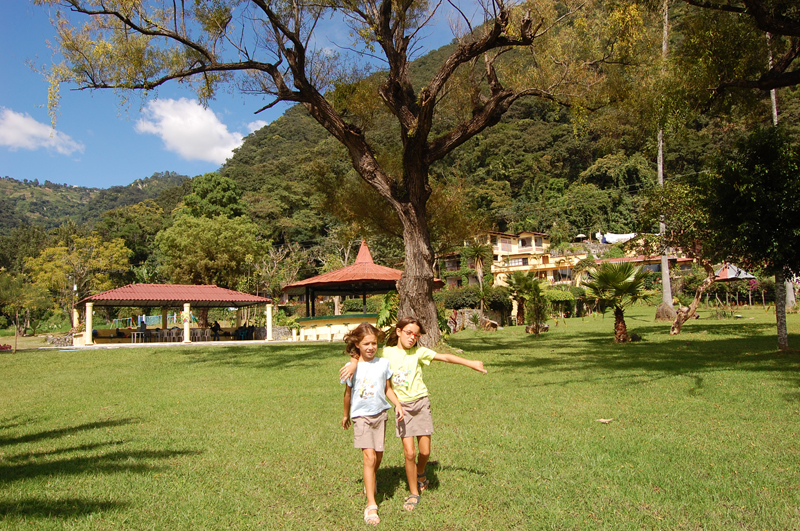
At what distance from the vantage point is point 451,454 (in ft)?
17.2

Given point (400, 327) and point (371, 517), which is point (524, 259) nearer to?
point (400, 327)

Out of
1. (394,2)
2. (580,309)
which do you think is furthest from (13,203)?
(394,2)

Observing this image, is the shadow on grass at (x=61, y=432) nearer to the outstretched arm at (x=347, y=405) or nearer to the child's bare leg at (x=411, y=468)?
the outstretched arm at (x=347, y=405)

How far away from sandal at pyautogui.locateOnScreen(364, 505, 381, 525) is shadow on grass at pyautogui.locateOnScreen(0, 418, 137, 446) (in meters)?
4.48

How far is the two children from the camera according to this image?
4141 millimetres

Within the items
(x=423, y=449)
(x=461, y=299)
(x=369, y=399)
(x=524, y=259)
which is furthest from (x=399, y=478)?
(x=524, y=259)

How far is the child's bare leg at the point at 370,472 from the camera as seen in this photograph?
12.5 feet

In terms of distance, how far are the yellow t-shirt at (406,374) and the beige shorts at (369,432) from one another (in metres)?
0.33

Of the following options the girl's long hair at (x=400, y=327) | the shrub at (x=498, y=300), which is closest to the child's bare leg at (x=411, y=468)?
the girl's long hair at (x=400, y=327)

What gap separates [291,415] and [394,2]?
35.4ft

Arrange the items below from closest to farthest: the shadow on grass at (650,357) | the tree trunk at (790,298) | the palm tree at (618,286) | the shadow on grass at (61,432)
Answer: the shadow on grass at (61,432), the shadow on grass at (650,357), the palm tree at (618,286), the tree trunk at (790,298)

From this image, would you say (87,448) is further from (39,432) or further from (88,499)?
(88,499)

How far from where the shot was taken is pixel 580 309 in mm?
42031

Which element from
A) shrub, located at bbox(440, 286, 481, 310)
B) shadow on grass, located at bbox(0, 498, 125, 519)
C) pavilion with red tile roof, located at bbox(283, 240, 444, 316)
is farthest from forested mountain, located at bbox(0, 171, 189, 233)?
shadow on grass, located at bbox(0, 498, 125, 519)
